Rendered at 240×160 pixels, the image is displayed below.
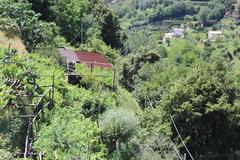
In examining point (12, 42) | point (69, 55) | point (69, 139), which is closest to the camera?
point (69, 139)

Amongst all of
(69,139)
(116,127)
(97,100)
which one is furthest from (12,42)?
(69,139)

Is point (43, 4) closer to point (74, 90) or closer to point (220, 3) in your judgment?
point (74, 90)

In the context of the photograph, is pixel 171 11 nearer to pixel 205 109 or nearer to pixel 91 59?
pixel 91 59

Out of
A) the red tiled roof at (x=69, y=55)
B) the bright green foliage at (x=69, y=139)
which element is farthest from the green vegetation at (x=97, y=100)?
the red tiled roof at (x=69, y=55)

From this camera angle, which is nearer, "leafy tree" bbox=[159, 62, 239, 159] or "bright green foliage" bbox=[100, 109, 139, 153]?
"bright green foliage" bbox=[100, 109, 139, 153]

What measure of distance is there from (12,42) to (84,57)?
173 inches

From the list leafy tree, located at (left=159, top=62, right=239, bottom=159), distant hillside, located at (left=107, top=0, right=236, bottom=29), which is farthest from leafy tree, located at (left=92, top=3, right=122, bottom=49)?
distant hillside, located at (left=107, top=0, right=236, bottom=29)

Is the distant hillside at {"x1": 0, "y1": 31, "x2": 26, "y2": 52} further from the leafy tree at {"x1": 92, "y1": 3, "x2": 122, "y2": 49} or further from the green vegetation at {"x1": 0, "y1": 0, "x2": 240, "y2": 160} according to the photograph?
the leafy tree at {"x1": 92, "y1": 3, "x2": 122, "y2": 49}

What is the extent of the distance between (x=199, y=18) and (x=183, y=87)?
90.0m

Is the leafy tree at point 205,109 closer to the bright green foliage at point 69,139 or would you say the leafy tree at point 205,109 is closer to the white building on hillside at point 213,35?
the bright green foliage at point 69,139

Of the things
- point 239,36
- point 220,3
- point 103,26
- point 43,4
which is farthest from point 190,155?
point 220,3

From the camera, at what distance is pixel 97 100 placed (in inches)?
586

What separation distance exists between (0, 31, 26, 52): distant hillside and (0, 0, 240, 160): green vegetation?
124 mm

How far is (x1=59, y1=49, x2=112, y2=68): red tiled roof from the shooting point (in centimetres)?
1921
